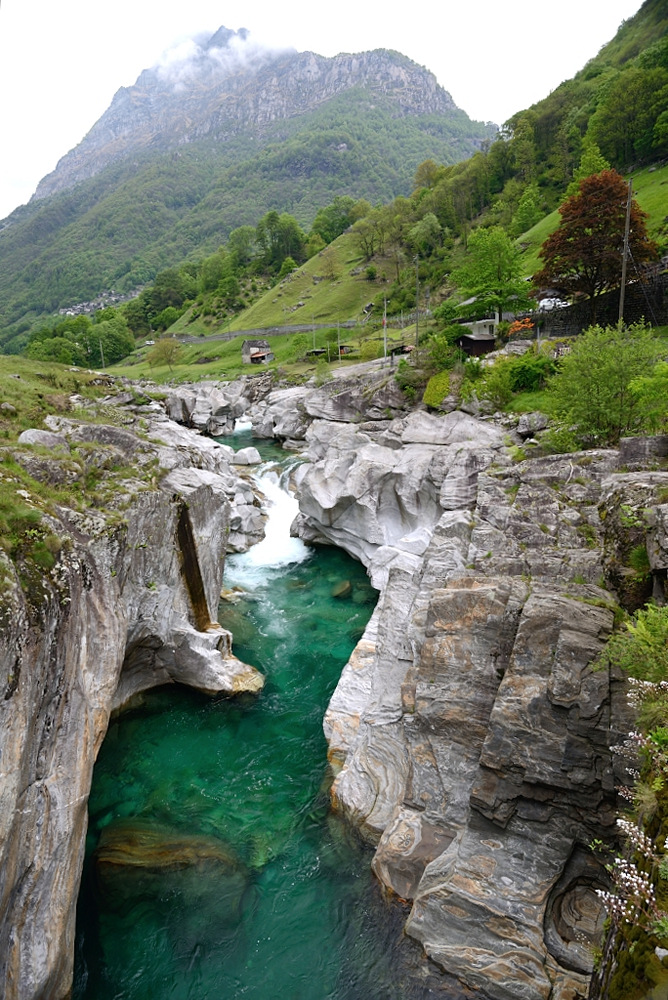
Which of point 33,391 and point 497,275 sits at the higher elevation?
point 497,275

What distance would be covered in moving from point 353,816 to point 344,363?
183 ft

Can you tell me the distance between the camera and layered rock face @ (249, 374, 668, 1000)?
8773 millimetres

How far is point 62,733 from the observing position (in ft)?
31.4

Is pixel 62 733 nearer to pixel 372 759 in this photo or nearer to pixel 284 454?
pixel 372 759

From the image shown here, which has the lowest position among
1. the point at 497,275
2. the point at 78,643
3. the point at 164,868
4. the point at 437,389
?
the point at 164,868

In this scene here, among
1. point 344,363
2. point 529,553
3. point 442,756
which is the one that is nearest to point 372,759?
point 442,756

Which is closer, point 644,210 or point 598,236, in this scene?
point 598,236

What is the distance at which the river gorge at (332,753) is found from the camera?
8.73m

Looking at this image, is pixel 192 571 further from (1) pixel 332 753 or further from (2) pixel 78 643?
(1) pixel 332 753

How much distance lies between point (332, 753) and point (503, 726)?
5.93m

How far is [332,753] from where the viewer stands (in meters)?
13.9

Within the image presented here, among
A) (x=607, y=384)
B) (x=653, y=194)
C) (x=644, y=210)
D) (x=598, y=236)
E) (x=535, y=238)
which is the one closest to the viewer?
Result: (x=607, y=384)

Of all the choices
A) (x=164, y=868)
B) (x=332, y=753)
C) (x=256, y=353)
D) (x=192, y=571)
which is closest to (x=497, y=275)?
(x=192, y=571)

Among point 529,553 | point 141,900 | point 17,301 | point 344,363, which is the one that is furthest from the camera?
point 17,301
